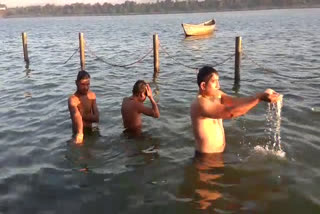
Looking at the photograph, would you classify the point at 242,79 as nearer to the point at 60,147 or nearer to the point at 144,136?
the point at 144,136

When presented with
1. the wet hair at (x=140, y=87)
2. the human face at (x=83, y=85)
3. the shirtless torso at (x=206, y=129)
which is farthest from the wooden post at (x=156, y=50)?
the shirtless torso at (x=206, y=129)

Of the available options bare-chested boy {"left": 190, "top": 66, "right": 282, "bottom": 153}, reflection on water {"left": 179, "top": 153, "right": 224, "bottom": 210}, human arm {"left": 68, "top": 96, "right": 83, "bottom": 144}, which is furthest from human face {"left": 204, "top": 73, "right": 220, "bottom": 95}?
human arm {"left": 68, "top": 96, "right": 83, "bottom": 144}

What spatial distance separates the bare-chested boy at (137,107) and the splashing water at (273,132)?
224cm

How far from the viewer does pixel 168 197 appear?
5531 mm

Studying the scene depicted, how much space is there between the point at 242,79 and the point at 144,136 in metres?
7.85

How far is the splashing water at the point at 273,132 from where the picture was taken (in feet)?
23.2

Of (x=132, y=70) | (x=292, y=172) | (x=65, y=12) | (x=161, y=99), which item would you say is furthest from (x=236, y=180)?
(x=65, y=12)

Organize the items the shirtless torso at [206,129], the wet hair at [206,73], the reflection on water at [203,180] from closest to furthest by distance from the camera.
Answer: the wet hair at [206,73], the shirtless torso at [206,129], the reflection on water at [203,180]

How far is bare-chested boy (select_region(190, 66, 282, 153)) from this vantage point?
462 cm

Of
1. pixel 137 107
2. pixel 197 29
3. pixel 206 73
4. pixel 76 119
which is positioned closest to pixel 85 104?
pixel 76 119

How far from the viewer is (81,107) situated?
24.8ft

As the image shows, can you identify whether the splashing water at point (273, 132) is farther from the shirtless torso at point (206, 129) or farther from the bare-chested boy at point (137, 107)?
the bare-chested boy at point (137, 107)

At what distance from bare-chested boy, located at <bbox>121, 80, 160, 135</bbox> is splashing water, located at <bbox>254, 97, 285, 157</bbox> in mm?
2238

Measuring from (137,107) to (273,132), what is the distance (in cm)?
326
